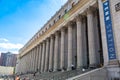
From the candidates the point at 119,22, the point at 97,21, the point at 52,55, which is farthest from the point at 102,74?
the point at 52,55

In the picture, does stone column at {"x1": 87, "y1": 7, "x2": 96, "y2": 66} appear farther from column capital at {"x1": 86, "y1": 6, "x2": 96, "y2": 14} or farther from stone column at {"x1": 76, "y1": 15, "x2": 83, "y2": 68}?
stone column at {"x1": 76, "y1": 15, "x2": 83, "y2": 68}

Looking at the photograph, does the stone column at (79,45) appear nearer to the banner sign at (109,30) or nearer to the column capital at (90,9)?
the column capital at (90,9)

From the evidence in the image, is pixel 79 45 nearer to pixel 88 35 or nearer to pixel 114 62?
pixel 88 35

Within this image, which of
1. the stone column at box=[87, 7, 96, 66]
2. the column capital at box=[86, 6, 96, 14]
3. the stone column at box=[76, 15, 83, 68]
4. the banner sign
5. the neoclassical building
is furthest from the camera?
the stone column at box=[76, 15, 83, 68]

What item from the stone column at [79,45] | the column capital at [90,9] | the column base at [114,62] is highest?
the column capital at [90,9]

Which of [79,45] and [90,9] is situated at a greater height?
[90,9]

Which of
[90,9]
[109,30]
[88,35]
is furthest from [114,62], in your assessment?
[90,9]

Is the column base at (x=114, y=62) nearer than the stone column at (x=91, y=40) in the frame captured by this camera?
Yes

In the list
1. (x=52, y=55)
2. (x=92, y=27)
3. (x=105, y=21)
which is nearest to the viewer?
(x=105, y=21)

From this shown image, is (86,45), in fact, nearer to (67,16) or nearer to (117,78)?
(67,16)

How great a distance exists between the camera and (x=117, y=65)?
18.6 metres

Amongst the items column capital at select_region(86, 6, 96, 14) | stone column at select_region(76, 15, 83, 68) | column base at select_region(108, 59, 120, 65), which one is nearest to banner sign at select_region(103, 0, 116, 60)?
column base at select_region(108, 59, 120, 65)

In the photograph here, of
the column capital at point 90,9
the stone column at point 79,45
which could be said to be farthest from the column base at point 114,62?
the column capital at point 90,9

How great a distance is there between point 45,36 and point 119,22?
111 ft
